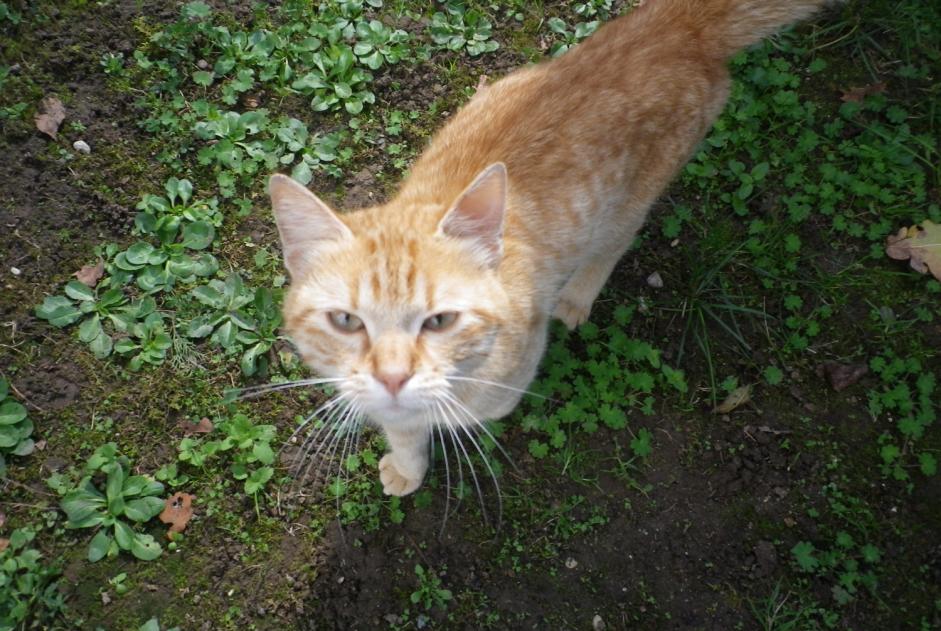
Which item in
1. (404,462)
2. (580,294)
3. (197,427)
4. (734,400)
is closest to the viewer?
(404,462)

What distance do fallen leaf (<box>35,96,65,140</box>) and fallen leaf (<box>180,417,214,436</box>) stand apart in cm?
193

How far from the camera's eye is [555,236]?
2783 mm

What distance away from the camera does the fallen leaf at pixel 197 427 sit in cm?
332

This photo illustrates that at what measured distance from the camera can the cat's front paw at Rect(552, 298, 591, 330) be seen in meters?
3.61

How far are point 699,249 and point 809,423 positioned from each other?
1200 millimetres

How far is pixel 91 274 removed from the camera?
3.47 metres

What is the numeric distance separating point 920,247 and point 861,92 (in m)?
1.18

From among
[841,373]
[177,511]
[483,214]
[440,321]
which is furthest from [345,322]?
[841,373]

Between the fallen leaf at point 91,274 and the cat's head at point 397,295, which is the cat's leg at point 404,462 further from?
the fallen leaf at point 91,274

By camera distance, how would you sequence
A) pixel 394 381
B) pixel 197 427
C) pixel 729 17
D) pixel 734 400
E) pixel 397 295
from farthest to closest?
pixel 734 400 < pixel 197 427 < pixel 729 17 < pixel 397 295 < pixel 394 381

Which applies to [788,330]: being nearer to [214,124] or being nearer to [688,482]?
[688,482]

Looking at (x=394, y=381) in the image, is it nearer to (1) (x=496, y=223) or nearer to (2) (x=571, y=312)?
(1) (x=496, y=223)

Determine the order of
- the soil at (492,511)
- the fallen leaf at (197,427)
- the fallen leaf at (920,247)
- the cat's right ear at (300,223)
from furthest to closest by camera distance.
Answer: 1. the fallen leaf at (920,247)
2. the fallen leaf at (197,427)
3. the soil at (492,511)
4. the cat's right ear at (300,223)

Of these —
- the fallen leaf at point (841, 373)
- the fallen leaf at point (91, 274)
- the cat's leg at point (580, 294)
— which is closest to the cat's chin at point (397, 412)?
the cat's leg at point (580, 294)
